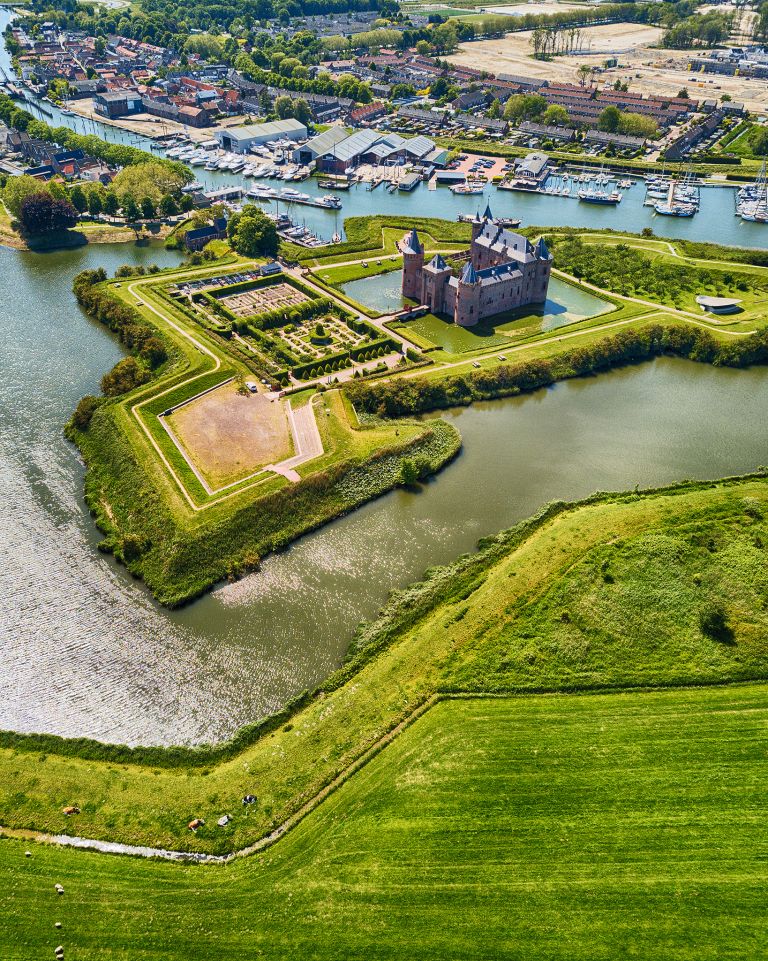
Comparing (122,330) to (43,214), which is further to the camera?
(43,214)

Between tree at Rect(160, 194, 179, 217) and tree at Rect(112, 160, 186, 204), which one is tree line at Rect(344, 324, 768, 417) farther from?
tree at Rect(112, 160, 186, 204)

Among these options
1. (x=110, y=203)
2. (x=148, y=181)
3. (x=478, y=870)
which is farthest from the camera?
(x=148, y=181)

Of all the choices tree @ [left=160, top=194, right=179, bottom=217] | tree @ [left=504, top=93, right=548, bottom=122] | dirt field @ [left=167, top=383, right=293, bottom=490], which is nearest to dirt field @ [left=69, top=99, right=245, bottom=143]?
tree @ [left=160, top=194, right=179, bottom=217]

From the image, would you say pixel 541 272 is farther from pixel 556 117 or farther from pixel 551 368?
pixel 556 117

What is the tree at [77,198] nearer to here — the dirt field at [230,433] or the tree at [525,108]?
the dirt field at [230,433]

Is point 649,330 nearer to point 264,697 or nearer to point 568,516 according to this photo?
point 568,516

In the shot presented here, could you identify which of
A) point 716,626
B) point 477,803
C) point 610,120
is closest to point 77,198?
point 716,626

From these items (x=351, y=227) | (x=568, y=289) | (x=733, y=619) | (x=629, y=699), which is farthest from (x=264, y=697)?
(x=351, y=227)
